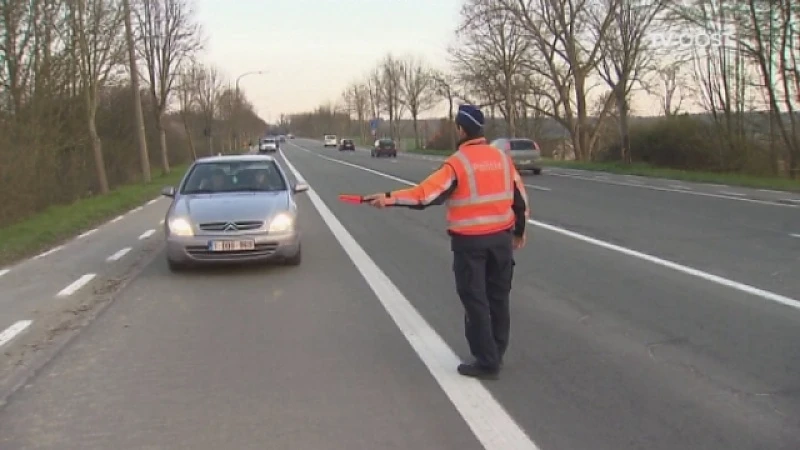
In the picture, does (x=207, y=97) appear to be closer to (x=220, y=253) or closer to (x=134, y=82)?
(x=134, y=82)

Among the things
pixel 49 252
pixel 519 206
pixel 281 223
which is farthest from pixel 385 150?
pixel 519 206

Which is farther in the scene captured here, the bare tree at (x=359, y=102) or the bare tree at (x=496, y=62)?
the bare tree at (x=359, y=102)

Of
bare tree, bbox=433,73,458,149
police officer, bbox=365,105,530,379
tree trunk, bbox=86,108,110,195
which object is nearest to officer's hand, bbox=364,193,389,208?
police officer, bbox=365,105,530,379

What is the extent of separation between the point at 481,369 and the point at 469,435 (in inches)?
42.7

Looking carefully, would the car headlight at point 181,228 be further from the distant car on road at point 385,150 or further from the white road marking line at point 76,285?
the distant car on road at point 385,150

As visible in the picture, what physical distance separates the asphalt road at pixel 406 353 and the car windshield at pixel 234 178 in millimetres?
1160

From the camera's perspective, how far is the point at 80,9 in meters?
22.1

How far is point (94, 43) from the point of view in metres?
23.5

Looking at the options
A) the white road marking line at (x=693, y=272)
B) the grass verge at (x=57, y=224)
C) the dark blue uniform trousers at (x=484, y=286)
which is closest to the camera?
the dark blue uniform trousers at (x=484, y=286)

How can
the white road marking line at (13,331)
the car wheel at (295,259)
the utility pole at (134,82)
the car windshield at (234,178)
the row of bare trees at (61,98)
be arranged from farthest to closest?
the utility pole at (134,82) → the row of bare trees at (61,98) → the car windshield at (234,178) → the car wheel at (295,259) → the white road marking line at (13,331)

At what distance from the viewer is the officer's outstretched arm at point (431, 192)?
512 centimetres

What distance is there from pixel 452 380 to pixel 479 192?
1235 millimetres

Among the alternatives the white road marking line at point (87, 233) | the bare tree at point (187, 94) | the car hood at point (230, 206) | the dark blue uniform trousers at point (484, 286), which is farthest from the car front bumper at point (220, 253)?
the bare tree at point (187, 94)

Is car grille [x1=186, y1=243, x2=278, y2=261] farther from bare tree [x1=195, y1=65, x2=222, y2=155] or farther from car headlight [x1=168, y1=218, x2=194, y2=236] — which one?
bare tree [x1=195, y1=65, x2=222, y2=155]
